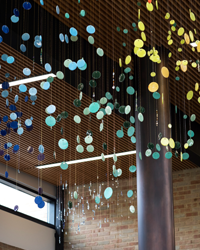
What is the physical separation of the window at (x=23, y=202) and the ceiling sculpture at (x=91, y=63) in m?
1.38

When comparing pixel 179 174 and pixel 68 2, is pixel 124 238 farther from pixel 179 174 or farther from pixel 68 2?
pixel 68 2

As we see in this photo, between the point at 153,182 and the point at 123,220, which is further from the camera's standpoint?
the point at 123,220

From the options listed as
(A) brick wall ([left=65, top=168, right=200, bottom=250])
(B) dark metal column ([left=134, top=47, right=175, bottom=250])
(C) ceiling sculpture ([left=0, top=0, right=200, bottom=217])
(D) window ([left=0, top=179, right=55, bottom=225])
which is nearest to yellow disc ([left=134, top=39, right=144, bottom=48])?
(C) ceiling sculpture ([left=0, top=0, right=200, bottom=217])

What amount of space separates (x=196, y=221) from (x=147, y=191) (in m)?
4.18

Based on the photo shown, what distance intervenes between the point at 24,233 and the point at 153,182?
4.75m

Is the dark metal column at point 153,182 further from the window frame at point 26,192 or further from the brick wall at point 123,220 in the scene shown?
the window frame at point 26,192

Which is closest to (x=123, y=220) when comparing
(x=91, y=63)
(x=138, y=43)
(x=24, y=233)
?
(x=24, y=233)

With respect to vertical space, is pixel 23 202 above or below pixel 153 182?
above

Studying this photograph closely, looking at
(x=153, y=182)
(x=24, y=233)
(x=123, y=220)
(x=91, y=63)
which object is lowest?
(x=24, y=233)

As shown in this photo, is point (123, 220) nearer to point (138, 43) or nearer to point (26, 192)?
point (26, 192)

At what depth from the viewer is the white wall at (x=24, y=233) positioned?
8648 millimetres

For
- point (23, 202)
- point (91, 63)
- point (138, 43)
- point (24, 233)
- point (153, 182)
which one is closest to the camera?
point (138, 43)

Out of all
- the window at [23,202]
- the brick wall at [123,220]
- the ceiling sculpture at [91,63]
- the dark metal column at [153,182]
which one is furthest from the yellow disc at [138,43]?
the window at [23,202]

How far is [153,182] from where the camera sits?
495cm
